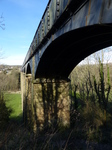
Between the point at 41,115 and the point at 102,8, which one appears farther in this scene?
the point at 41,115

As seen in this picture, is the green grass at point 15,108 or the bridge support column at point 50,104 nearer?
the bridge support column at point 50,104

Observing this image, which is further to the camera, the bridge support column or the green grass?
the green grass

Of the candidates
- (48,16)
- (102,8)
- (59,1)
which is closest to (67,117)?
(48,16)

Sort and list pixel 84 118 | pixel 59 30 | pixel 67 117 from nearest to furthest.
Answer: pixel 59 30 → pixel 67 117 → pixel 84 118

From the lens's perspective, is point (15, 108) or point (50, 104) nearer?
point (50, 104)

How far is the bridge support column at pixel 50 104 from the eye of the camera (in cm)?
898

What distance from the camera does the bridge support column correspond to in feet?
29.5

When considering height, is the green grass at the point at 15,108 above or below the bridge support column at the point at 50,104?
below

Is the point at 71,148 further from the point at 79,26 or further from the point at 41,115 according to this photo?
the point at 79,26

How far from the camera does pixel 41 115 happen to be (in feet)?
29.7

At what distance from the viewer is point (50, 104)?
940 centimetres

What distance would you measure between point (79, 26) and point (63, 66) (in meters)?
6.16

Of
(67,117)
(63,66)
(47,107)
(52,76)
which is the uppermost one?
(63,66)

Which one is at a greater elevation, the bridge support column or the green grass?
the bridge support column
